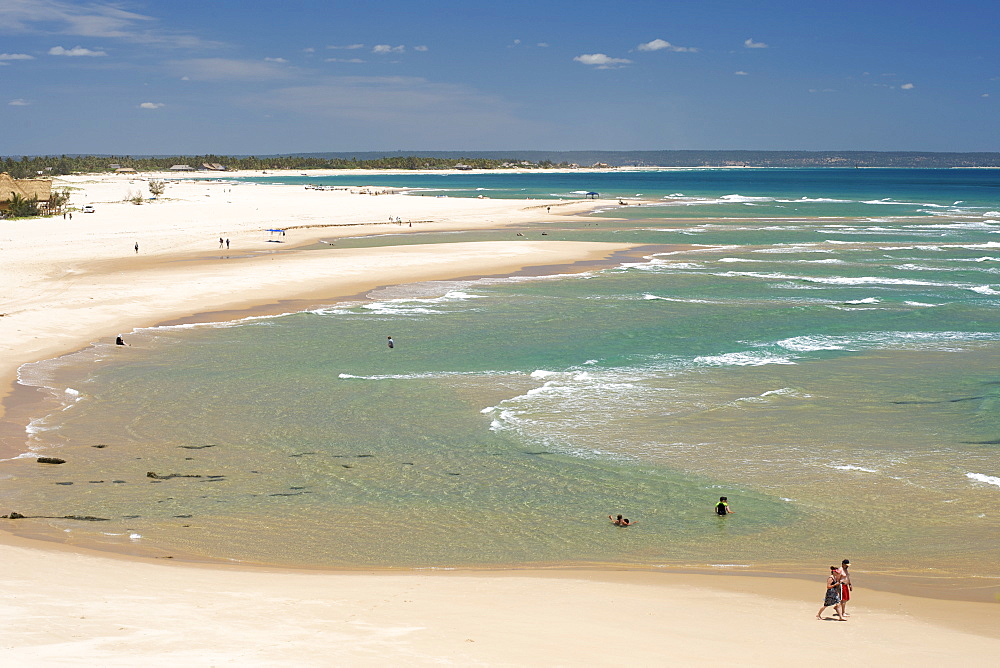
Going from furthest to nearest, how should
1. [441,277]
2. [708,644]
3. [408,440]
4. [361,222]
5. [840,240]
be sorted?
[361,222] → [840,240] → [441,277] → [408,440] → [708,644]

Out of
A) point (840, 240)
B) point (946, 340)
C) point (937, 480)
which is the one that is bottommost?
point (937, 480)

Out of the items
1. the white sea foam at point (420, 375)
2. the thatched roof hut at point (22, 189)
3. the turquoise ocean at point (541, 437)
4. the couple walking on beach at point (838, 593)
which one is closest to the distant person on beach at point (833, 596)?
the couple walking on beach at point (838, 593)

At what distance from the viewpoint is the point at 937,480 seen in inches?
752

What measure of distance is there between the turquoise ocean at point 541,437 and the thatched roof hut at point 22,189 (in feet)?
147

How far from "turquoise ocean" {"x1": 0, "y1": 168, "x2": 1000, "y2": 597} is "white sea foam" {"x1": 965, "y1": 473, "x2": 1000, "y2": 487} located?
0.23 feet

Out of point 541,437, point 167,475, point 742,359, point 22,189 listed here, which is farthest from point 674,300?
point 22,189

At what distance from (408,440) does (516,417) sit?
10.1ft

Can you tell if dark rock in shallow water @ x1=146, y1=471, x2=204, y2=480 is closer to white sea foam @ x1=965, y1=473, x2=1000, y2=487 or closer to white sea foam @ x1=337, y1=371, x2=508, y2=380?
white sea foam @ x1=337, y1=371, x2=508, y2=380

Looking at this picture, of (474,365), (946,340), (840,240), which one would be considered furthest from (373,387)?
(840,240)

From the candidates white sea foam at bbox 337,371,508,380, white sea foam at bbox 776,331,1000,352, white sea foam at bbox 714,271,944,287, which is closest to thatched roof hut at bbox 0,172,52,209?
white sea foam at bbox 714,271,944,287

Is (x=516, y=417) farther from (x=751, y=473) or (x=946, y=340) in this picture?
(x=946, y=340)

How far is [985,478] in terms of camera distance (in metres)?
19.2

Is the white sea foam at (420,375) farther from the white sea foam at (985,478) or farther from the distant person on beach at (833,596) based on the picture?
the distant person on beach at (833,596)

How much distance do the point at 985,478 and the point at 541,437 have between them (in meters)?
9.40
